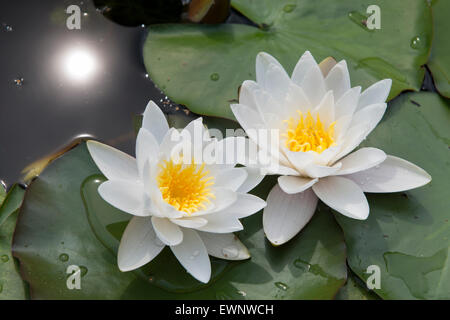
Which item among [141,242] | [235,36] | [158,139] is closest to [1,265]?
[141,242]

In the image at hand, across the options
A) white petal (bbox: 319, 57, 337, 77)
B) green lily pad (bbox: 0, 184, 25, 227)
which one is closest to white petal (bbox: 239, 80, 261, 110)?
white petal (bbox: 319, 57, 337, 77)

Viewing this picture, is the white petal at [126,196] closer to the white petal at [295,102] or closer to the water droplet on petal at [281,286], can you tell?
the water droplet on petal at [281,286]

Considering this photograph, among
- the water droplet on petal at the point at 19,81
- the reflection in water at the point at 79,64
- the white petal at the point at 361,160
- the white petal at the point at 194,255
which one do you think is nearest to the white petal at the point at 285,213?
the white petal at the point at 361,160

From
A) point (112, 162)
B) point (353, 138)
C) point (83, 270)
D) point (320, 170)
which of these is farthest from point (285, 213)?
point (83, 270)

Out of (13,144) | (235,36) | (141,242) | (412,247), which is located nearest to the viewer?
(141,242)

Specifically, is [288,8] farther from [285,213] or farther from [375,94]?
[285,213]

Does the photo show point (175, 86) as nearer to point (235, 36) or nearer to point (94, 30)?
point (235, 36)
